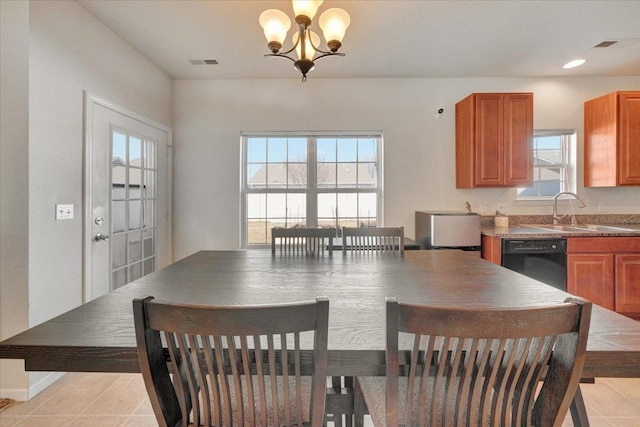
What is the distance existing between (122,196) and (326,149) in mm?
2126

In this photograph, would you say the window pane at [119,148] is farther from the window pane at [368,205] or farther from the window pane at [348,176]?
the window pane at [368,205]

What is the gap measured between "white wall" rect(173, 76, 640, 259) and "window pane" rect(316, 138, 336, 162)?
0.15m

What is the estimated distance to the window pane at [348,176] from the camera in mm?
3850

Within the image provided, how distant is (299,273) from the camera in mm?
1653

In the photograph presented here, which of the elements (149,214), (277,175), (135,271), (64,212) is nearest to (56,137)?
(64,212)

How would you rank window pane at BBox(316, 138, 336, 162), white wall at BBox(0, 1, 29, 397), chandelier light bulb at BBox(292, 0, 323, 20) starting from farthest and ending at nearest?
window pane at BBox(316, 138, 336, 162)
white wall at BBox(0, 1, 29, 397)
chandelier light bulb at BBox(292, 0, 323, 20)

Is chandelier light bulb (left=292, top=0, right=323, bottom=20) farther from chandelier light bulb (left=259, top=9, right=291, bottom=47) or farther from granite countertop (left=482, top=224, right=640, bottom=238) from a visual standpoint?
granite countertop (left=482, top=224, right=640, bottom=238)

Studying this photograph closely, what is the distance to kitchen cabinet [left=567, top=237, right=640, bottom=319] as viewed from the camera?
9.91ft

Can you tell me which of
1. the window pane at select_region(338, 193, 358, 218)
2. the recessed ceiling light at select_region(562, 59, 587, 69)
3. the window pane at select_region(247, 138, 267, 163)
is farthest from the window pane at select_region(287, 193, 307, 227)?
the recessed ceiling light at select_region(562, 59, 587, 69)

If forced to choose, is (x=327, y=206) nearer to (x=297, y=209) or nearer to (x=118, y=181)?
(x=297, y=209)

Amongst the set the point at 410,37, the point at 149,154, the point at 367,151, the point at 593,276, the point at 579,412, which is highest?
the point at 410,37

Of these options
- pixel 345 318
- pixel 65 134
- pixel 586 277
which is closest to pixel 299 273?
pixel 345 318

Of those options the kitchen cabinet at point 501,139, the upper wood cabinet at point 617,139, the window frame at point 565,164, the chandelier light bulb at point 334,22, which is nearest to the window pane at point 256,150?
the chandelier light bulb at point 334,22

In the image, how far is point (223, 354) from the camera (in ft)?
2.72
